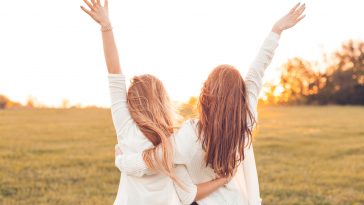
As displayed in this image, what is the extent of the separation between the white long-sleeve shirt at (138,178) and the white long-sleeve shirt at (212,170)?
0.20ft

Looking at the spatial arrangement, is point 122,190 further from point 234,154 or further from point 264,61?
point 264,61

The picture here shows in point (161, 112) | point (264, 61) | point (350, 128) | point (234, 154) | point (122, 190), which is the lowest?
point (350, 128)

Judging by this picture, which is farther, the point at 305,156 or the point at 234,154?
the point at 305,156

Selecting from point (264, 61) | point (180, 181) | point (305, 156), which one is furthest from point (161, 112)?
point (305, 156)

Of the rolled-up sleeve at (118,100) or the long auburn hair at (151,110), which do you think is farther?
the rolled-up sleeve at (118,100)

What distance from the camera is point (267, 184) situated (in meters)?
8.68

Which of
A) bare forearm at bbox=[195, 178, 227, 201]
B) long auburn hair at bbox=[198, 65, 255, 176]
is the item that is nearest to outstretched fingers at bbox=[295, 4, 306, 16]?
long auburn hair at bbox=[198, 65, 255, 176]

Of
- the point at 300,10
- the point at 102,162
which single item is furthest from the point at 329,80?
the point at 300,10

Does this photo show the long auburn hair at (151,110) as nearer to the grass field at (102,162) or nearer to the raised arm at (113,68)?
the raised arm at (113,68)

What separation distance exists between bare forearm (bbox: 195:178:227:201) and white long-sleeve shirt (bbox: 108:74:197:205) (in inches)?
2.6

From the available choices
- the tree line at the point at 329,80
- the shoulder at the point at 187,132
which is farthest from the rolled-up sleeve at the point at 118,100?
the tree line at the point at 329,80

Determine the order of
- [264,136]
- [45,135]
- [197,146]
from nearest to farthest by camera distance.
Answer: [197,146] → [45,135] → [264,136]

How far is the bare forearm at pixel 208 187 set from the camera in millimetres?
3578

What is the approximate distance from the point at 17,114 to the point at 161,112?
46.4 feet
